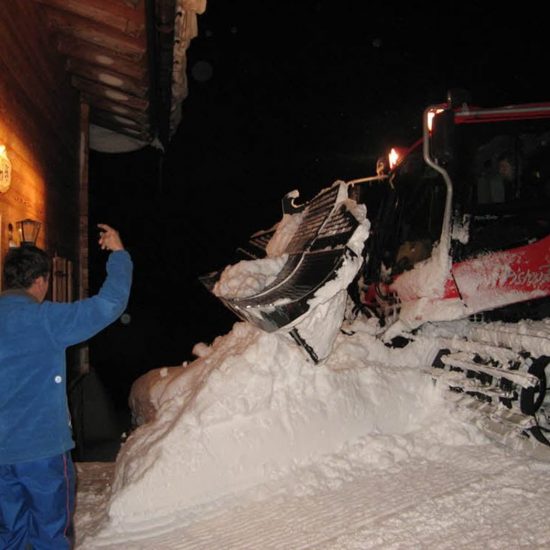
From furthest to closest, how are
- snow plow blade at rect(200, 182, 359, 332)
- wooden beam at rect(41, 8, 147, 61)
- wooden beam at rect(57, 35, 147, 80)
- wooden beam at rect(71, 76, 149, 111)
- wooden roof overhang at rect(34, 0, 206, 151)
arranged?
wooden beam at rect(71, 76, 149, 111), wooden beam at rect(57, 35, 147, 80), wooden beam at rect(41, 8, 147, 61), wooden roof overhang at rect(34, 0, 206, 151), snow plow blade at rect(200, 182, 359, 332)

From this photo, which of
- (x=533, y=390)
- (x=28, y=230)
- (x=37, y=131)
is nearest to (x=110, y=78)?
(x=37, y=131)

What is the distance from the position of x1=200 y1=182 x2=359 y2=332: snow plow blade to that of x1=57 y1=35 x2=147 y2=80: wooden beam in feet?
9.78

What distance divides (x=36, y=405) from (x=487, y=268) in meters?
3.41

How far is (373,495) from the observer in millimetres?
3115

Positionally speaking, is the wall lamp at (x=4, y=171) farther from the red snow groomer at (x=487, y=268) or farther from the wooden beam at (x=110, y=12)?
the red snow groomer at (x=487, y=268)

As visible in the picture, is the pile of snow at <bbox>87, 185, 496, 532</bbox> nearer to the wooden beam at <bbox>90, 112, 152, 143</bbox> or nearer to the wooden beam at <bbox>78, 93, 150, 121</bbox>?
the wooden beam at <bbox>78, 93, 150, 121</bbox>

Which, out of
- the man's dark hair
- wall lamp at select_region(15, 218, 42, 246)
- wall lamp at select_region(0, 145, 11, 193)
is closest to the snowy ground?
the man's dark hair

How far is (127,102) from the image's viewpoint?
7238 mm

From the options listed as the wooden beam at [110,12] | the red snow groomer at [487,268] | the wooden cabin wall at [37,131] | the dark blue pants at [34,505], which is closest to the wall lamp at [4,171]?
the wooden cabin wall at [37,131]

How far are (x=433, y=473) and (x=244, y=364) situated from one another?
63.7 inches

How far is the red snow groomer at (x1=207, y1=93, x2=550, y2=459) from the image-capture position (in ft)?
11.8

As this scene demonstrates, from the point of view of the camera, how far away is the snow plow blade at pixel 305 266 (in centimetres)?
337

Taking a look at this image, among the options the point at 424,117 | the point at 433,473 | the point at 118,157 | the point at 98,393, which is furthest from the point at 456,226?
the point at 118,157

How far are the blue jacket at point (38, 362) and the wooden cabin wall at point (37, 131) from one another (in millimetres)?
1906
